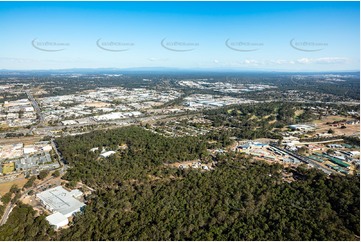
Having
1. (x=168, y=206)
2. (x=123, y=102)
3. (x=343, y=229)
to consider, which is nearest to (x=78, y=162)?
(x=168, y=206)

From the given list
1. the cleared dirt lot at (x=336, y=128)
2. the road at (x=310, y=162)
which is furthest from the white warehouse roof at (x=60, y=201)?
the cleared dirt lot at (x=336, y=128)

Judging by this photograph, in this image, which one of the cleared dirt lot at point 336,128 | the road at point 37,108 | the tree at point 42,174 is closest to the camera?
the tree at point 42,174

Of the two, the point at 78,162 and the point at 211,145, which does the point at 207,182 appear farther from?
the point at 78,162

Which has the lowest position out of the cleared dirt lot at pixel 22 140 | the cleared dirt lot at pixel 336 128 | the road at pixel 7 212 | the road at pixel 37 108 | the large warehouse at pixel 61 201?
the road at pixel 37 108

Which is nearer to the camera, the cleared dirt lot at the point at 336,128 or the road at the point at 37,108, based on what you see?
the cleared dirt lot at the point at 336,128

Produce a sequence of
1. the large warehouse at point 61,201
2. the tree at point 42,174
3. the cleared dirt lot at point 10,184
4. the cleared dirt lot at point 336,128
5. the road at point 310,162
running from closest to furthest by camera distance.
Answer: the large warehouse at point 61,201 < the cleared dirt lot at point 10,184 < the tree at point 42,174 < the road at point 310,162 < the cleared dirt lot at point 336,128

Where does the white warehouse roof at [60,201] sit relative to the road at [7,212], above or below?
above

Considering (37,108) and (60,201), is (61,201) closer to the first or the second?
(60,201)

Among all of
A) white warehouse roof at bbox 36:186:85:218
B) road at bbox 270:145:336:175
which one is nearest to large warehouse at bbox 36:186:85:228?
white warehouse roof at bbox 36:186:85:218

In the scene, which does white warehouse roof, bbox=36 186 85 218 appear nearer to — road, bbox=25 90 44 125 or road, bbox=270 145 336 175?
road, bbox=270 145 336 175

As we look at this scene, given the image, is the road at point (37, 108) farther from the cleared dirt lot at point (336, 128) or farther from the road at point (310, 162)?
the cleared dirt lot at point (336, 128)
